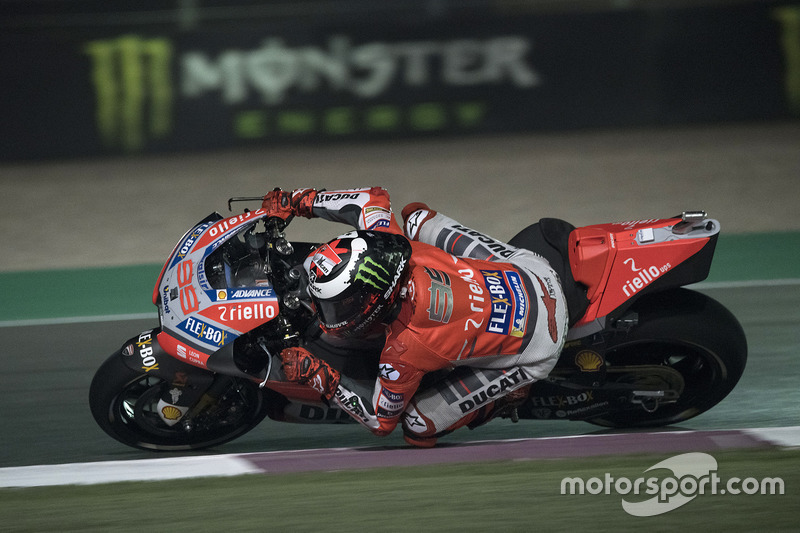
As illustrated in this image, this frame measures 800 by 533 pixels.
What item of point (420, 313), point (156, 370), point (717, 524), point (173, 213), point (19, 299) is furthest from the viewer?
point (173, 213)

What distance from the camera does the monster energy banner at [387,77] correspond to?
1066 cm

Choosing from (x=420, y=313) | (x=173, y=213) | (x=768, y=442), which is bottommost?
(x=173, y=213)

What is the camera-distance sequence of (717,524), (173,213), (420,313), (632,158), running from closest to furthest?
(717,524), (420,313), (173,213), (632,158)

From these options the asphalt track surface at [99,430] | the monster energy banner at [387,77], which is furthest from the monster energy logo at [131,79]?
the asphalt track surface at [99,430]

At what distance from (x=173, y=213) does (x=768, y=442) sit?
6.70 metres

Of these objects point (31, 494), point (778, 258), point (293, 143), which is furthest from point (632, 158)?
point (31, 494)

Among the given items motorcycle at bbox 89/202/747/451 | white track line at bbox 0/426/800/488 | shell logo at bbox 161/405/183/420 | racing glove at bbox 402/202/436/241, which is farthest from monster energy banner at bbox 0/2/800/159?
white track line at bbox 0/426/800/488

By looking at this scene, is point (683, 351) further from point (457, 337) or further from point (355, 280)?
point (355, 280)

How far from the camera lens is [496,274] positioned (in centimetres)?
394

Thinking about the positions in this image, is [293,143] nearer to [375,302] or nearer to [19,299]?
[19,299]

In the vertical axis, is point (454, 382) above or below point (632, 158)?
above

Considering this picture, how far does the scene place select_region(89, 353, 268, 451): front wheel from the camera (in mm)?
4078

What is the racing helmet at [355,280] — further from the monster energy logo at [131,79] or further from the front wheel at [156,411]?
the monster energy logo at [131,79]

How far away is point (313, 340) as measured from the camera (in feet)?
13.4
